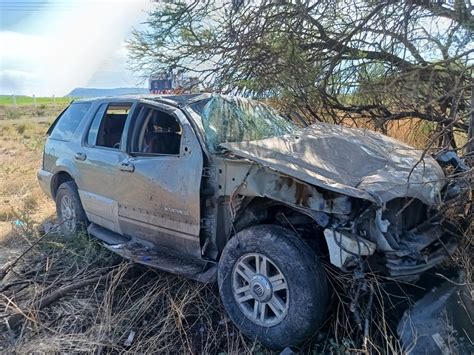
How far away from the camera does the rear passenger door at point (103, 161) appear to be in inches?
180

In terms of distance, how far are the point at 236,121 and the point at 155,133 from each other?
0.87 meters

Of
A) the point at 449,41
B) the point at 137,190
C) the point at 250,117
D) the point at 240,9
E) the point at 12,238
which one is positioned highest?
the point at 240,9

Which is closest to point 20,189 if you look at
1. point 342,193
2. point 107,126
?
point 107,126

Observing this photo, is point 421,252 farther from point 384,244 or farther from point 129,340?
point 129,340

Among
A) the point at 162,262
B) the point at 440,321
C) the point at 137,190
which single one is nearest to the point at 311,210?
the point at 440,321

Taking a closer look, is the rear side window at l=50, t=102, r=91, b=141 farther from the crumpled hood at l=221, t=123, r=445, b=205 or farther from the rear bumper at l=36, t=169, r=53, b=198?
the crumpled hood at l=221, t=123, r=445, b=205

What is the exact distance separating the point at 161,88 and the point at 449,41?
3960mm

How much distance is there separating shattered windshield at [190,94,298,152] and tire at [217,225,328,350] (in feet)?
3.08

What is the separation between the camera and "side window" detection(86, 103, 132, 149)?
4.98 m

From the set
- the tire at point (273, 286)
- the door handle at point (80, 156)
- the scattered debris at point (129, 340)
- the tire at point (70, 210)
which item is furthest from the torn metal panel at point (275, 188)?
the tire at point (70, 210)

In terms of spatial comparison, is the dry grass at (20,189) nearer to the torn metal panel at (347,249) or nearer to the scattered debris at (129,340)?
the scattered debris at (129,340)

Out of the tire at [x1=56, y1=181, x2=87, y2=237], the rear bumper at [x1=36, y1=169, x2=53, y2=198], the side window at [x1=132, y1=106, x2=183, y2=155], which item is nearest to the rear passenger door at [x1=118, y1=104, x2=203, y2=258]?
the side window at [x1=132, y1=106, x2=183, y2=155]

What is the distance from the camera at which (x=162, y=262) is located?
12.9ft

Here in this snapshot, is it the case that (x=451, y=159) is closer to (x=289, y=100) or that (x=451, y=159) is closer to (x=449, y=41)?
(x=449, y=41)
